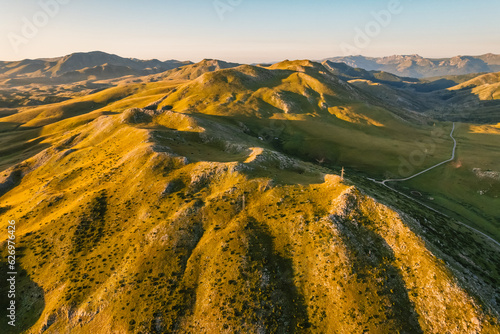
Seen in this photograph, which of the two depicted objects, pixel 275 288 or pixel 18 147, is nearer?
pixel 275 288

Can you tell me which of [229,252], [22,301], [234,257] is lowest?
[22,301]

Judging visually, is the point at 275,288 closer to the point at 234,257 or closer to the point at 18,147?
the point at 234,257

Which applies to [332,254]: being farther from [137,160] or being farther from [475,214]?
[475,214]

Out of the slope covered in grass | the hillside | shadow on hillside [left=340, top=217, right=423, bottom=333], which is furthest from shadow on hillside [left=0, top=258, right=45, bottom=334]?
shadow on hillside [left=340, top=217, right=423, bottom=333]

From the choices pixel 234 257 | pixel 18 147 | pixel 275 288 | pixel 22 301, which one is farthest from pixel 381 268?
pixel 18 147

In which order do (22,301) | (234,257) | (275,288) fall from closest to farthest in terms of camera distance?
(275,288)
(22,301)
(234,257)

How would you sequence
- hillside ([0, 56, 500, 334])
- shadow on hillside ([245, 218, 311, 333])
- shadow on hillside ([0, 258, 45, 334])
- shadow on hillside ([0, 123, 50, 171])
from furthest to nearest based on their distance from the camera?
shadow on hillside ([0, 123, 50, 171]) < shadow on hillside ([0, 258, 45, 334]) < hillside ([0, 56, 500, 334]) < shadow on hillside ([245, 218, 311, 333])

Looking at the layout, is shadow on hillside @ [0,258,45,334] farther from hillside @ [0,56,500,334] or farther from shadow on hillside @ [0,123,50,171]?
shadow on hillside @ [0,123,50,171]

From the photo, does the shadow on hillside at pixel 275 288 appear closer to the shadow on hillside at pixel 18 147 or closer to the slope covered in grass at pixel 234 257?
the slope covered in grass at pixel 234 257
